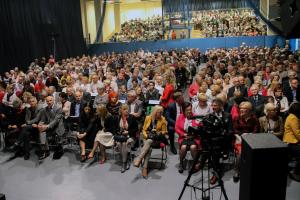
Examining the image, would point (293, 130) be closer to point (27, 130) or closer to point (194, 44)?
point (27, 130)

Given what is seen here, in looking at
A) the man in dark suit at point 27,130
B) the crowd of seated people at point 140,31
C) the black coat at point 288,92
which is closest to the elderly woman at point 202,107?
the black coat at point 288,92

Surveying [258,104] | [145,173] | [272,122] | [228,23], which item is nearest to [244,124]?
[272,122]

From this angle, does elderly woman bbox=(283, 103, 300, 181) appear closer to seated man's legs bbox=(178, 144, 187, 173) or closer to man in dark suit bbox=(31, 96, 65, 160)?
seated man's legs bbox=(178, 144, 187, 173)

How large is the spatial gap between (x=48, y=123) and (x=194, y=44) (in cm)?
1359

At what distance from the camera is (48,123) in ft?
19.2

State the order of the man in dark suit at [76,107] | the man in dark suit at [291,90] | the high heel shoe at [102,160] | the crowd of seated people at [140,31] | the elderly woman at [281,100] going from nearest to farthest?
the high heel shoe at [102,160] < the elderly woman at [281,100] < the man in dark suit at [291,90] < the man in dark suit at [76,107] < the crowd of seated people at [140,31]

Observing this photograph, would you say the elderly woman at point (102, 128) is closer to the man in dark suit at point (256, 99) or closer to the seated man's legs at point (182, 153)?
the seated man's legs at point (182, 153)

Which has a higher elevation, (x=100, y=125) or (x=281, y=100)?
(x=281, y=100)

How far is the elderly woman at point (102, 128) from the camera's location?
5.29 meters

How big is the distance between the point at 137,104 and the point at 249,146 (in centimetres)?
375

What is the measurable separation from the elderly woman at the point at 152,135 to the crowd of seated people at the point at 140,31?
575 inches

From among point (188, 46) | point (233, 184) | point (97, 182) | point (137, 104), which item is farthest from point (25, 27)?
point (233, 184)

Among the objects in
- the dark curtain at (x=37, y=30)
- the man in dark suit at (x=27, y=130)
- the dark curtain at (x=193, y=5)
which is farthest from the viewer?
the dark curtain at (x=193, y=5)

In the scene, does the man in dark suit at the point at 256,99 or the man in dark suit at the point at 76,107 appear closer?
the man in dark suit at the point at 256,99
